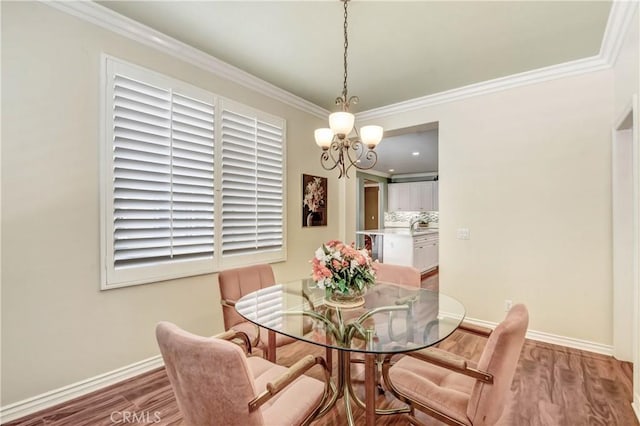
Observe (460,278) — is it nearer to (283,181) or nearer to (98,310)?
(283,181)

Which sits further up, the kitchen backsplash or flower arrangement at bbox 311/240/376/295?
the kitchen backsplash

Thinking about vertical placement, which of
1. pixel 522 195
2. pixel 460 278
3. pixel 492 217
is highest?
pixel 522 195

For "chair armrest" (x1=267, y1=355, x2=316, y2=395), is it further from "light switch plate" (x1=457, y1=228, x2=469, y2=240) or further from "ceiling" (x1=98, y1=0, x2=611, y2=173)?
"light switch plate" (x1=457, y1=228, x2=469, y2=240)

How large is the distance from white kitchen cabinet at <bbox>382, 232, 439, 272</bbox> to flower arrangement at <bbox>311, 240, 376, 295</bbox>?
167 inches

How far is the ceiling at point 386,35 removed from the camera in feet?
6.89

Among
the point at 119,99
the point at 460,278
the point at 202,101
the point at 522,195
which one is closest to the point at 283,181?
the point at 202,101

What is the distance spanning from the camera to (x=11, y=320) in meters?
1.81

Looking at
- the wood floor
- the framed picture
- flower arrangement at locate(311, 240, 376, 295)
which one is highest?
the framed picture

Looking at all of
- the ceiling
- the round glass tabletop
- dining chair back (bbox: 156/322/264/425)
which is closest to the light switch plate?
the round glass tabletop

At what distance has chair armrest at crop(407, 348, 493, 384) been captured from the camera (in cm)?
122

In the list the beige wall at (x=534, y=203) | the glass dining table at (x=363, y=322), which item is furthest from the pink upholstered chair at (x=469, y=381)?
the beige wall at (x=534, y=203)

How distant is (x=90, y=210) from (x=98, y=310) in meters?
0.74

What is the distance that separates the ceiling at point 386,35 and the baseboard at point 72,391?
8.84 feet

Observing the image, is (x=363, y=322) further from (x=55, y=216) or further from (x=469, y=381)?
(x=55, y=216)
